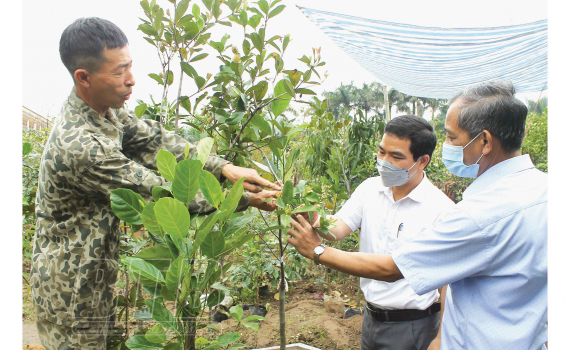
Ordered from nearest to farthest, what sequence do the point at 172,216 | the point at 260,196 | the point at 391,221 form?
the point at 172,216 < the point at 260,196 < the point at 391,221

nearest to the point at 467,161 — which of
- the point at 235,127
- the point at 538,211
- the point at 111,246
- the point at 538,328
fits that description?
the point at 538,211

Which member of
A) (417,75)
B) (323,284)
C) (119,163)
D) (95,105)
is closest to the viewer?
(119,163)

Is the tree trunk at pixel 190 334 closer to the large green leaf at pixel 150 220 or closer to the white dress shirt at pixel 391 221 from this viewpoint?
the large green leaf at pixel 150 220

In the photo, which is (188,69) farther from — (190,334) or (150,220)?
(190,334)

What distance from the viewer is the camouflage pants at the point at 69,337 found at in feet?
4.55

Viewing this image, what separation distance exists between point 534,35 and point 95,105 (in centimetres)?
485

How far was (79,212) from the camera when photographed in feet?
4.59

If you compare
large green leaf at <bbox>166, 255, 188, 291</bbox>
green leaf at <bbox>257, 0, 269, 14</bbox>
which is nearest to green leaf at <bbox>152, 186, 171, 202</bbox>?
large green leaf at <bbox>166, 255, 188, 291</bbox>

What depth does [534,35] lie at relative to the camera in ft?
14.2

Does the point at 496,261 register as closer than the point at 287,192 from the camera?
Yes

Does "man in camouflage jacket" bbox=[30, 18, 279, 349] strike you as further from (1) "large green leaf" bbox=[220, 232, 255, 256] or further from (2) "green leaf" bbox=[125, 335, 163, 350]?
(2) "green leaf" bbox=[125, 335, 163, 350]

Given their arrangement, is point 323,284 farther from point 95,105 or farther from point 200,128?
point 95,105

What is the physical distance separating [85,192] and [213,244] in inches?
24.8

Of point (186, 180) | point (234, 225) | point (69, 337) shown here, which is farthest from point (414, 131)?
point (69, 337)
